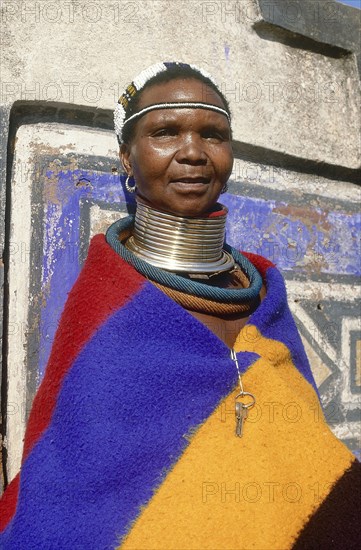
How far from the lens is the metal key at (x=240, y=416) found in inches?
61.1

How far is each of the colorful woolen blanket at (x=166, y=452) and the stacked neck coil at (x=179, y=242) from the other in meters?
0.20

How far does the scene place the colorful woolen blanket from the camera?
146 centimetres

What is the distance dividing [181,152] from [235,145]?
103 centimetres

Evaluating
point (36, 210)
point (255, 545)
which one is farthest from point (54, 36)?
point (255, 545)

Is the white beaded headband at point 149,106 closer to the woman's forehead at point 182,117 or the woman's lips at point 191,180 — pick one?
the woman's forehead at point 182,117

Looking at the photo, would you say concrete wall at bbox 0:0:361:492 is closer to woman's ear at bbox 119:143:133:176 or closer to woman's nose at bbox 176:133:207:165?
woman's ear at bbox 119:143:133:176

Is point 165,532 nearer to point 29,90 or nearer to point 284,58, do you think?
point 29,90

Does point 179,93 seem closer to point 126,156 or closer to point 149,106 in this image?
point 149,106

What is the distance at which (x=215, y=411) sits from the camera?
156cm

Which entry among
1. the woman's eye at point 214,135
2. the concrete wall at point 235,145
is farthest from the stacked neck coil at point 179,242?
the concrete wall at point 235,145

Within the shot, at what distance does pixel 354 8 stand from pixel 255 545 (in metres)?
2.78

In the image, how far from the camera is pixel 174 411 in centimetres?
153

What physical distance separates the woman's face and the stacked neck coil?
34 mm

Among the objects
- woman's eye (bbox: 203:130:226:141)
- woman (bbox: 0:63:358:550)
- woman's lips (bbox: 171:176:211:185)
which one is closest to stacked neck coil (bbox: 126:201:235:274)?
woman (bbox: 0:63:358:550)
